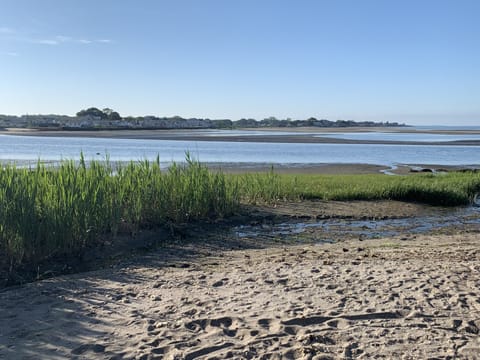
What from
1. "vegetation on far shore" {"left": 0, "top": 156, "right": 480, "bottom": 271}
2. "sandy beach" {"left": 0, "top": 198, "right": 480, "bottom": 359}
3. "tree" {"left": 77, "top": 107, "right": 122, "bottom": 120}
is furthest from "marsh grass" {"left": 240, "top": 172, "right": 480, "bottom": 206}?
"tree" {"left": 77, "top": 107, "right": 122, "bottom": 120}

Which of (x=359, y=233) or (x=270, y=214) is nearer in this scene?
(x=359, y=233)

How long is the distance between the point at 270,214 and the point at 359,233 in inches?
97.3

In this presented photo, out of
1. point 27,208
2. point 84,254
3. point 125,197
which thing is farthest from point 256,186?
point 27,208

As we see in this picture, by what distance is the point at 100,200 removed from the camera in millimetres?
8406

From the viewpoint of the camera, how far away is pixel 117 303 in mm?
5363

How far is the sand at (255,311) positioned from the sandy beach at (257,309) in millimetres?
11

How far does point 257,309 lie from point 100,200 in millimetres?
4263

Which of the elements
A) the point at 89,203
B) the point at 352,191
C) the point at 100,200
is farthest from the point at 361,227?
the point at 89,203

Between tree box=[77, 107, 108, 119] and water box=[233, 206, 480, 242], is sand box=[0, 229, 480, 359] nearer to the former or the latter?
water box=[233, 206, 480, 242]

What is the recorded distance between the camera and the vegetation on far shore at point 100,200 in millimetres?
7000

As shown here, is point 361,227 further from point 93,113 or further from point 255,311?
point 93,113

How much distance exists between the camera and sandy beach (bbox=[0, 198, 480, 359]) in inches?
167

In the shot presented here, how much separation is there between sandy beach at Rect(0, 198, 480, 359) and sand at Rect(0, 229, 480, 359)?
0.01m

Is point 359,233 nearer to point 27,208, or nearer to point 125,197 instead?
point 125,197
